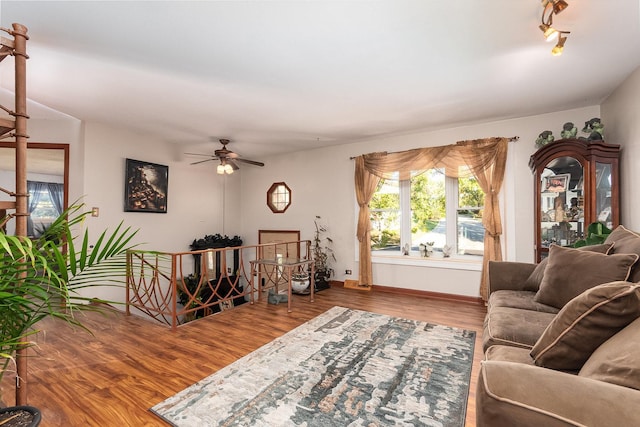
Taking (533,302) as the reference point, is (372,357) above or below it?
below

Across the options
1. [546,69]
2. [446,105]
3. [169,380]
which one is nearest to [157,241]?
[169,380]

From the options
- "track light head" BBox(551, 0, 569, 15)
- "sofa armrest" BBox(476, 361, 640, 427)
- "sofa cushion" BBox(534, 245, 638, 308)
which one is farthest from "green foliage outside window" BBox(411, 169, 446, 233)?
"sofa armrest" BBox(476, 361, 640, 427)

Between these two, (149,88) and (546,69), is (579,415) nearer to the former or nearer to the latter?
A: (546,69)

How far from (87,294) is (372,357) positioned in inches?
155

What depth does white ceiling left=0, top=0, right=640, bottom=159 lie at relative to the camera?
5.87ft

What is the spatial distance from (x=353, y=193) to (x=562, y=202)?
276 cm

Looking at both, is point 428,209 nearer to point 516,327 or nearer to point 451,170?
point 451,170

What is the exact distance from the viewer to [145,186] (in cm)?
458

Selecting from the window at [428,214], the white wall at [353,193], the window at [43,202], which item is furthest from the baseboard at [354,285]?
the window at [43,202]

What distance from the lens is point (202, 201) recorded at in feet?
18.3

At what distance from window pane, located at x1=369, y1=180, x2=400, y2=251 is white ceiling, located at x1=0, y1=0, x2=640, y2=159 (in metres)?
1.29

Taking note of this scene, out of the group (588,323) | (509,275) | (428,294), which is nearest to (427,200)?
(428,294)

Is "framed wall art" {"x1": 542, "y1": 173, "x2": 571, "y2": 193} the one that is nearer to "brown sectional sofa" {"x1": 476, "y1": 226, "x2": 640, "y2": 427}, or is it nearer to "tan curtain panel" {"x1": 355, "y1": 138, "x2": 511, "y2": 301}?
"tan curtain panel" {"x1": 355, "y1": 138, "x2": 511, "y2": 301}

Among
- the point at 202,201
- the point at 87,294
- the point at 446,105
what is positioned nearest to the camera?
the point at 446,105
